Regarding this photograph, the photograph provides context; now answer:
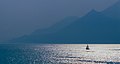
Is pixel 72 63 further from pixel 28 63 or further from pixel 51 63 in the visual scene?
pixel 28 63

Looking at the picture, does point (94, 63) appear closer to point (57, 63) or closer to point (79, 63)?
point (79, 63)

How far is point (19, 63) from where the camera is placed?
13375 cm

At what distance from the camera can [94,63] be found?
130 meters

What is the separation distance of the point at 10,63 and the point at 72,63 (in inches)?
1008

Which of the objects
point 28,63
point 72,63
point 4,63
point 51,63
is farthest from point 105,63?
point 4,63

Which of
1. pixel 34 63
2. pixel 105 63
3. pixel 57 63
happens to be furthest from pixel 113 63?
pixel 34 63

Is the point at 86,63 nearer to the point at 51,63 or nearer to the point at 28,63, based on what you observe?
the point at 51,63

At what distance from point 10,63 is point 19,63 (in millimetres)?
3815

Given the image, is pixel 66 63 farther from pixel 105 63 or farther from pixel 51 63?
pixel 105 63

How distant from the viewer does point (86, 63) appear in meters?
129

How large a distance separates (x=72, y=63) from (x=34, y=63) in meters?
15.2

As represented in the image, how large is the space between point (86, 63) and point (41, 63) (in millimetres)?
17617

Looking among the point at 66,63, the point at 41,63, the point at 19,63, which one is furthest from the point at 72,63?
the point at 19,63

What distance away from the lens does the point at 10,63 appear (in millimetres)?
134500
